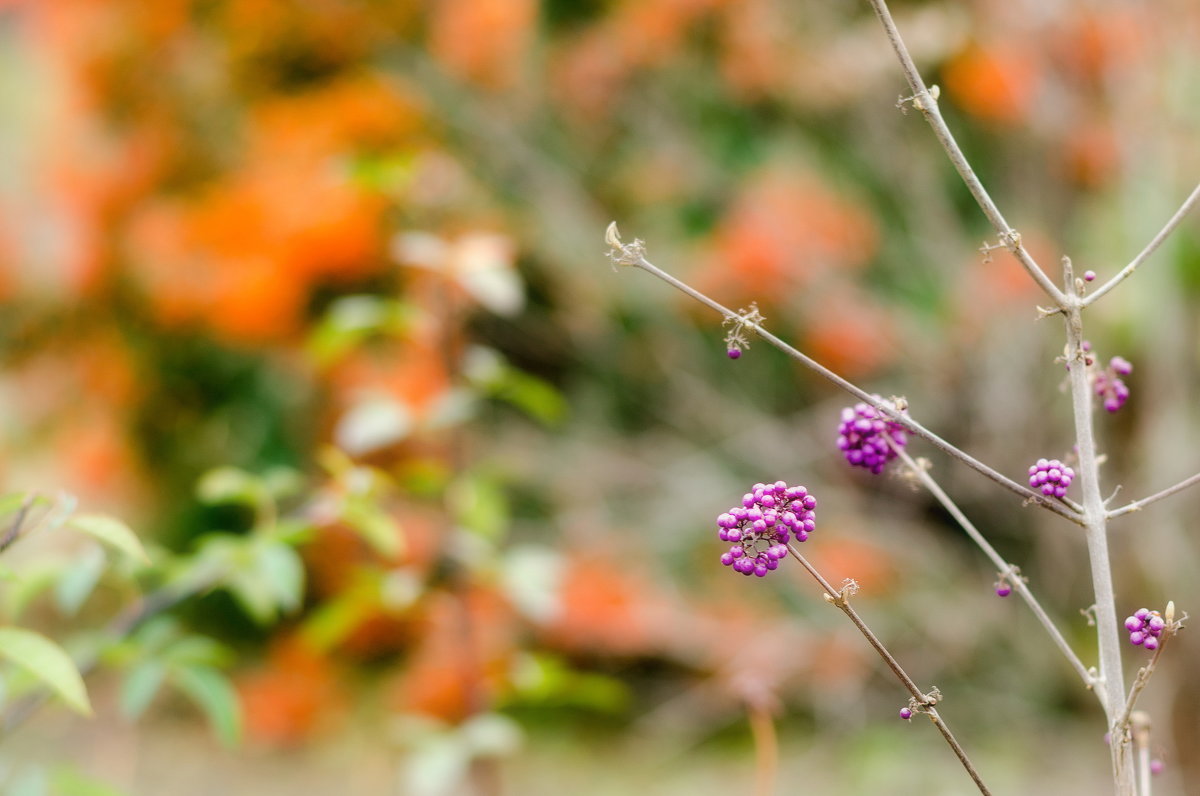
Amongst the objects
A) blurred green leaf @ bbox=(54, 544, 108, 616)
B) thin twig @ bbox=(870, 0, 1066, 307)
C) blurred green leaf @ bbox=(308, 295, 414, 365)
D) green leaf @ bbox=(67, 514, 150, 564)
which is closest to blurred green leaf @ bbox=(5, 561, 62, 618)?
blurred green leaf @ bbox=(54, 544, 108, 616)

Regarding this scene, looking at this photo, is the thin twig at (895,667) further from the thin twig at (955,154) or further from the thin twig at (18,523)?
the thin twig at (18,523)

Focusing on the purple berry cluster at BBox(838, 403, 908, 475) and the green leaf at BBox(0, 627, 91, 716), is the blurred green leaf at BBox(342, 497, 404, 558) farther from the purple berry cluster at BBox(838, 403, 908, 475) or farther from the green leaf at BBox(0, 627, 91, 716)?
the purple berry cluster at BBox(838, 403, 908, 475)

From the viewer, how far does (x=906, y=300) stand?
285cm

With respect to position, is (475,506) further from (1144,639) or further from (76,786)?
(1144,639)

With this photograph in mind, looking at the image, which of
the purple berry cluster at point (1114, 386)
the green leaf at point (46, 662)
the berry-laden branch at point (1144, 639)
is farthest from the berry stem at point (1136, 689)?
the green leaf at point (46, 662)

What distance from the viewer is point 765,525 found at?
1.66 ft

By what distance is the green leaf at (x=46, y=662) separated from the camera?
532 mm

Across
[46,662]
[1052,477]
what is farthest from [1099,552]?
[46,662]

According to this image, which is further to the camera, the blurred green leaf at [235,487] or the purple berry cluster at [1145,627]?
the blurred green leaf at [235,487]

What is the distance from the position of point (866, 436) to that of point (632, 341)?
2.39 meters

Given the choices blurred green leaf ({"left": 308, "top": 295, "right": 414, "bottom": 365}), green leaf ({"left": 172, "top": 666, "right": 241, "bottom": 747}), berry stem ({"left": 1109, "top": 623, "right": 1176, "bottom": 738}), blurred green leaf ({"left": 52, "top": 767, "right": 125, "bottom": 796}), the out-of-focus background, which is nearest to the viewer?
berry stem ({"left": 1109, "top": 623, "right": 1176, "bottom": 738})

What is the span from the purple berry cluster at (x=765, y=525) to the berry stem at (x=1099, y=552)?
0.47 ft

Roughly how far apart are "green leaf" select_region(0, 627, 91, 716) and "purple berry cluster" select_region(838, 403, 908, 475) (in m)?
0.46

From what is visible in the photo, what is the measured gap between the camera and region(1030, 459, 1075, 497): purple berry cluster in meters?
0.53
